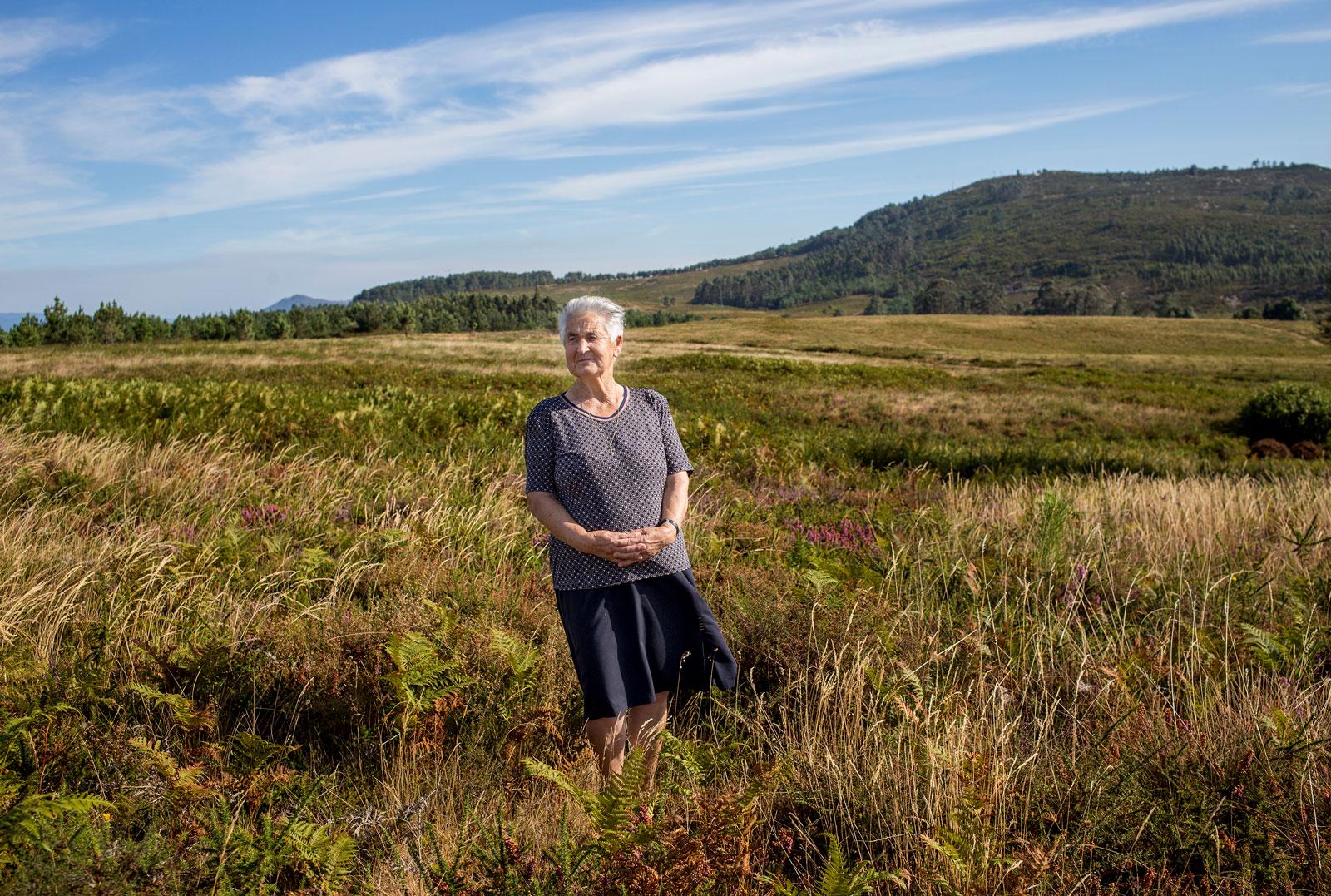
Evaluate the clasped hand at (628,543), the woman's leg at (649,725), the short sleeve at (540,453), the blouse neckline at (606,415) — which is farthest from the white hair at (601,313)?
the woman's leg at (649,725)

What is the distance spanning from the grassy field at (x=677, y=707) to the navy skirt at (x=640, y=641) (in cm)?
27

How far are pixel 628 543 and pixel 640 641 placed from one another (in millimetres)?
378

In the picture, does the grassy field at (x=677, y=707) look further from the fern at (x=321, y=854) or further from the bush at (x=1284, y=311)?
the bush at (x=1284, y=311)

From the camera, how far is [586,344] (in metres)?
3.02

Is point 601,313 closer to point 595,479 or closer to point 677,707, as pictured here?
point 595,479

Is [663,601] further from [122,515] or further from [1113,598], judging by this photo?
[122,515]

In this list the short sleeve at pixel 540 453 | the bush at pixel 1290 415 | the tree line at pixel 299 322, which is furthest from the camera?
the tree line at pixel 299 322

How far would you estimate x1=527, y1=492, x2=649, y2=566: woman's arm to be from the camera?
2848 millimetres

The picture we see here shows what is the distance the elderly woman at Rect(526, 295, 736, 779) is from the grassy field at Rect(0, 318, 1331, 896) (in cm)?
27

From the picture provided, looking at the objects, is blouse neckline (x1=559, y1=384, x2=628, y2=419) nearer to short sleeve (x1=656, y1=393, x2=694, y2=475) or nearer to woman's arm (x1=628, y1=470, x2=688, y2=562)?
short sleeve (x1=656, y1=393, x2=694, y2=475)

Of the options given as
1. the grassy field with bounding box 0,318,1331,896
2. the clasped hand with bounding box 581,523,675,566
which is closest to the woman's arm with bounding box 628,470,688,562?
the clasped hand with bounding box 581,523,675,566

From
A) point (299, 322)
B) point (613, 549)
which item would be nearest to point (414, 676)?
point (613, 549)

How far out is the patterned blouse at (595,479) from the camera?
2.95 meters

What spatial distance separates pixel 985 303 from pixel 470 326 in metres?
85.0
